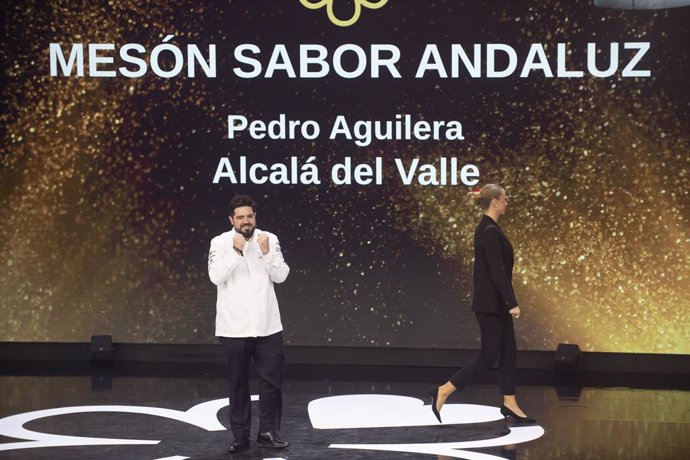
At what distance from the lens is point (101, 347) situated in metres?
7.87

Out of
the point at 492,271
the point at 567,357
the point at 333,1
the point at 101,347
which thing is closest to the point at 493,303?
the point at 492,271

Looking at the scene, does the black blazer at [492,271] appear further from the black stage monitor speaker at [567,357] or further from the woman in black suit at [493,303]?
the black stage monitor speaker at [567,357]

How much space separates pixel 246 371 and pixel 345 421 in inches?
38.1

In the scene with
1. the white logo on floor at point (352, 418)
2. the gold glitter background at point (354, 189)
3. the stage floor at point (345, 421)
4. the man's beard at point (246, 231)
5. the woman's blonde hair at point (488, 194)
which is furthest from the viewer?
the gold glitter background at point (354, 189)

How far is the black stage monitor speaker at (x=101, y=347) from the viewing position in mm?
7867

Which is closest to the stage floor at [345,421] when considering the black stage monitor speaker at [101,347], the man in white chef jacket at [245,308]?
the man in white chef jacket at [245,308]

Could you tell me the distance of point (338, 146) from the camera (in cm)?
763

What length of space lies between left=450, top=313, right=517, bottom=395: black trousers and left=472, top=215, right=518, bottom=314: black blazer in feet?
0.21

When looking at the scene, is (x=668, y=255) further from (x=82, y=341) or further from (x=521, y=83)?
(x=82, y=341)

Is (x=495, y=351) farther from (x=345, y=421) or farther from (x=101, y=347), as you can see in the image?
(x=101, y=347)

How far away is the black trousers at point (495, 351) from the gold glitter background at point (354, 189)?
1.75 metres

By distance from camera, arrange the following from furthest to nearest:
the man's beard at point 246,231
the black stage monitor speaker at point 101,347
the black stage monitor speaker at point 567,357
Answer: the black stage monitor speaker at point 101,347
the black stage monitor speaker at point 567,357
the man's beard at point 246,231

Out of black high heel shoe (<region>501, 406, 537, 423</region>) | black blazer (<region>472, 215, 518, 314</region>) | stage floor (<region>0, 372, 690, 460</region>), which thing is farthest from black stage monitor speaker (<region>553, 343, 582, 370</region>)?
black blazer (<region>472, 215, 518, 314</region>)

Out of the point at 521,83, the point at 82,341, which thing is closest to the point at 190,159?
the point at 82,341
